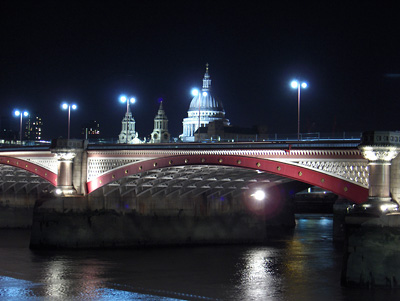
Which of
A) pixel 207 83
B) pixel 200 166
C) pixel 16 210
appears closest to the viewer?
pixel 200 166

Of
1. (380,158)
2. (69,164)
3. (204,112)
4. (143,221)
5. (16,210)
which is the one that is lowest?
(16,210)

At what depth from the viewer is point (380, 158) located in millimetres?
45188

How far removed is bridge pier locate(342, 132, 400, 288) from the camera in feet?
138

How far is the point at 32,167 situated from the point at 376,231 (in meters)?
38.7

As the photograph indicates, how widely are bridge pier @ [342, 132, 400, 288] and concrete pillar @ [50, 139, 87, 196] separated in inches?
1147

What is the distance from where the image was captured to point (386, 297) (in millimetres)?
40812

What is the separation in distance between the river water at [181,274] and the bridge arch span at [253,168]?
533cm

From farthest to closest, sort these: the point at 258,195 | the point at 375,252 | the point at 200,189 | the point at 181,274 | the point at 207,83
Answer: the point at 207,83
the point at 258,195
the point at 200,189
the point at 181,274
the point at 375,252

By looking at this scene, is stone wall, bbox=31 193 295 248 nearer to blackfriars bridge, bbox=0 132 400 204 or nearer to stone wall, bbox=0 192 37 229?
blackfriars bridge, bbox=0 132 400 204

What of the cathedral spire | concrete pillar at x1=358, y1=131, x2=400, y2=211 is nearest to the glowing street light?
concrete pillar at x1=358, y1=131, x2=400, y2=211

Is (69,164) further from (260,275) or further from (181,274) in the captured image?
(260,275)

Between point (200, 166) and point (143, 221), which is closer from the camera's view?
point (200, 166)

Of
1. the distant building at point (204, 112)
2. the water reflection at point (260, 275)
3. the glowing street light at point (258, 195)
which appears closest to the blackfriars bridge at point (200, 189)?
the glowing street light at point (258, 195)

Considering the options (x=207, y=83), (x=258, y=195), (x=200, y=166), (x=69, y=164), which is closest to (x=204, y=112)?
(x=207, y=83)
